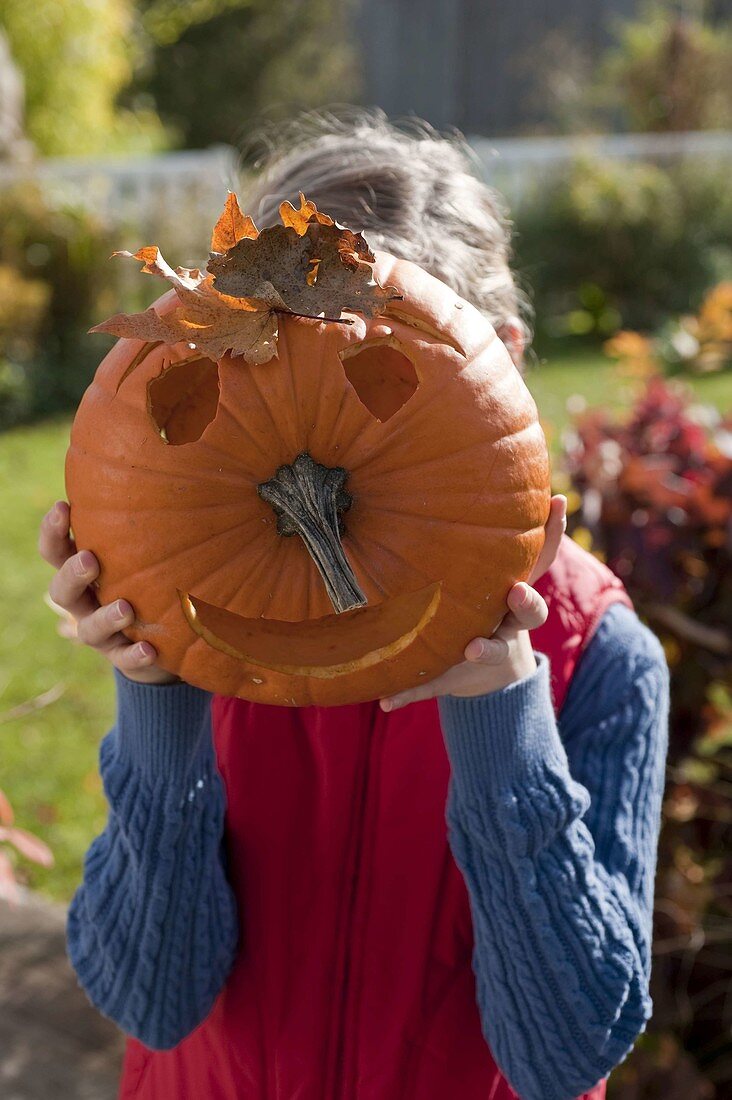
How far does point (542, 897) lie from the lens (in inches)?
56.4

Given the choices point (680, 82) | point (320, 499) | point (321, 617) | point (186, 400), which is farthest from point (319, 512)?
point (680, 82)

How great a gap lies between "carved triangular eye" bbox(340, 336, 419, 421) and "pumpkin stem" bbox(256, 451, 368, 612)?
0.13 meters

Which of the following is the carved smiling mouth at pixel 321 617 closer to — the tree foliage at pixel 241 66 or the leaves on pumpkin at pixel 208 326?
the leaves on pumpkin at pixel 208 326

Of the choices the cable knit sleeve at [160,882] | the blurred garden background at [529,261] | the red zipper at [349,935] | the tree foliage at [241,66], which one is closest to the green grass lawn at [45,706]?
the blurred garden background at [529,261]

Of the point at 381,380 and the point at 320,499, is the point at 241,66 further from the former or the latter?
the point at 320,499

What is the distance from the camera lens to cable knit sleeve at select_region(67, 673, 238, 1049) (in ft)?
4.92

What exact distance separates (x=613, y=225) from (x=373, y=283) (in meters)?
9.48

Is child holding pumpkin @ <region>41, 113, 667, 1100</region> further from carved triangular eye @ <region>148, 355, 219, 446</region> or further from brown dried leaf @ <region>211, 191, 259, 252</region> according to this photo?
brown dried leaf @ <region>211, 191, 259, 252</region>

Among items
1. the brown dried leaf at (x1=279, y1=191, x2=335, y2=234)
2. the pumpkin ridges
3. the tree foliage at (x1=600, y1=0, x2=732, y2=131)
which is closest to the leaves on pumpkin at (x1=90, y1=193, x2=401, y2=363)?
the brown dried leaf at (x1=279, y1=191, x2=335, y2=234)

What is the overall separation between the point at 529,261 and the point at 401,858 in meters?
8.91

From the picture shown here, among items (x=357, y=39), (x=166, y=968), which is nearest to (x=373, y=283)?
(x=166, y=968)

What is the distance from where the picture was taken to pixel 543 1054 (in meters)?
1.46

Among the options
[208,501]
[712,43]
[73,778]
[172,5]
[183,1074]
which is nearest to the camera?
[208,501]

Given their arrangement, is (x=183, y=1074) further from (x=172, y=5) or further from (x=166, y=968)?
(x=172, y=5)
